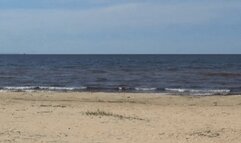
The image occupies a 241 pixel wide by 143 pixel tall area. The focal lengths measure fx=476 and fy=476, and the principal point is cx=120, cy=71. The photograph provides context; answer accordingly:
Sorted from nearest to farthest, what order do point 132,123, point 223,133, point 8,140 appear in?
1. point 8,140
2. point 223,133
3. point 132,123

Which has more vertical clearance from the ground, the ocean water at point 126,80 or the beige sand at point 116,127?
the ocean water at point 126,80

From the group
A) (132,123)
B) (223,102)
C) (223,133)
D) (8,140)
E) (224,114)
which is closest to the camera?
(8,140)

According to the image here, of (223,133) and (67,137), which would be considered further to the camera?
(223,133)

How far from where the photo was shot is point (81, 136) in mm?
10633

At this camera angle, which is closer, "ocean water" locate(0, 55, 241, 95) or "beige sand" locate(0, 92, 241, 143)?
"beige sand" locate(0, 92, 241, 143)

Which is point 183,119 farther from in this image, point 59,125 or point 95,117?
point 59,125

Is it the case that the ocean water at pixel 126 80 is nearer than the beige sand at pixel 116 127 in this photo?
No

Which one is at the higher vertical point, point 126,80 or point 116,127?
point 126,80

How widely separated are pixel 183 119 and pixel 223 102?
821 cm

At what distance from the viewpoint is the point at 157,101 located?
21.9 m

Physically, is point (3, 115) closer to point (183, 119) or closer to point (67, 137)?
point (67, 137)

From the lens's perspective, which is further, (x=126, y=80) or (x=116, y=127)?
(x=126, y=80)

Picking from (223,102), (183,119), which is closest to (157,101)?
(223,102)

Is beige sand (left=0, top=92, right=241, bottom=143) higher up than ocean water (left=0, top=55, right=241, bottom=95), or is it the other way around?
ocean water (left=0, top=55, right=241, bottom=95)
